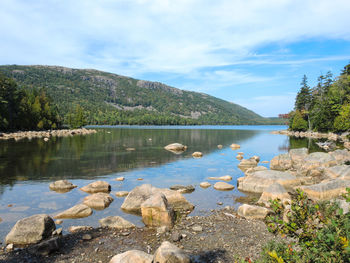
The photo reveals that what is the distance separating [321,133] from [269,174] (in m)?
85.6

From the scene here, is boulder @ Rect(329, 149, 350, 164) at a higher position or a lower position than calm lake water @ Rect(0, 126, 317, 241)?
higher

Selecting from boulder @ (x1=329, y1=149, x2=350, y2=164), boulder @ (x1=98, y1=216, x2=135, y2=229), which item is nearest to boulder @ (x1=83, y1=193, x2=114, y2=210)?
boulder @ (x1=98, y1=216, x2=135, y2=229)

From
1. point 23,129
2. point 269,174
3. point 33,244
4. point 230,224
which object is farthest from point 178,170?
point 23,129

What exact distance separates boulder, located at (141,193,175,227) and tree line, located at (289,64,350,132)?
74574 mm

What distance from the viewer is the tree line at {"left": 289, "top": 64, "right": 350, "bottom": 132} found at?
7815cm

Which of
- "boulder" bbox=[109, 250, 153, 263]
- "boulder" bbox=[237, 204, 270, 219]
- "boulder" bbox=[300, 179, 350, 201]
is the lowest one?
"boulder" bbox=[237, 204, 270, 219]

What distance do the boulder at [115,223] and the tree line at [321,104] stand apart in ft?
250

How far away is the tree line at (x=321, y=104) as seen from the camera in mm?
78150

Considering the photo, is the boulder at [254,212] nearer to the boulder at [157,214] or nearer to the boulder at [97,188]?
the boulder at [157,214]

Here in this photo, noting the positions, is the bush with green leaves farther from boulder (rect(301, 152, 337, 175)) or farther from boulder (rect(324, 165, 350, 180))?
boulder (rect(301, 152, 337, 175))

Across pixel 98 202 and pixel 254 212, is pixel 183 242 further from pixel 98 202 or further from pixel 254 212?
pixel 98 202

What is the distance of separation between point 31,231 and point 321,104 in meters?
98.7

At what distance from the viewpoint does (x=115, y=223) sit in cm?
1459

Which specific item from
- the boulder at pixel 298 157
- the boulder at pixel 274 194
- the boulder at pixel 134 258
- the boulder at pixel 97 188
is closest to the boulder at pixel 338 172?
the boulder at pixel 274 194
